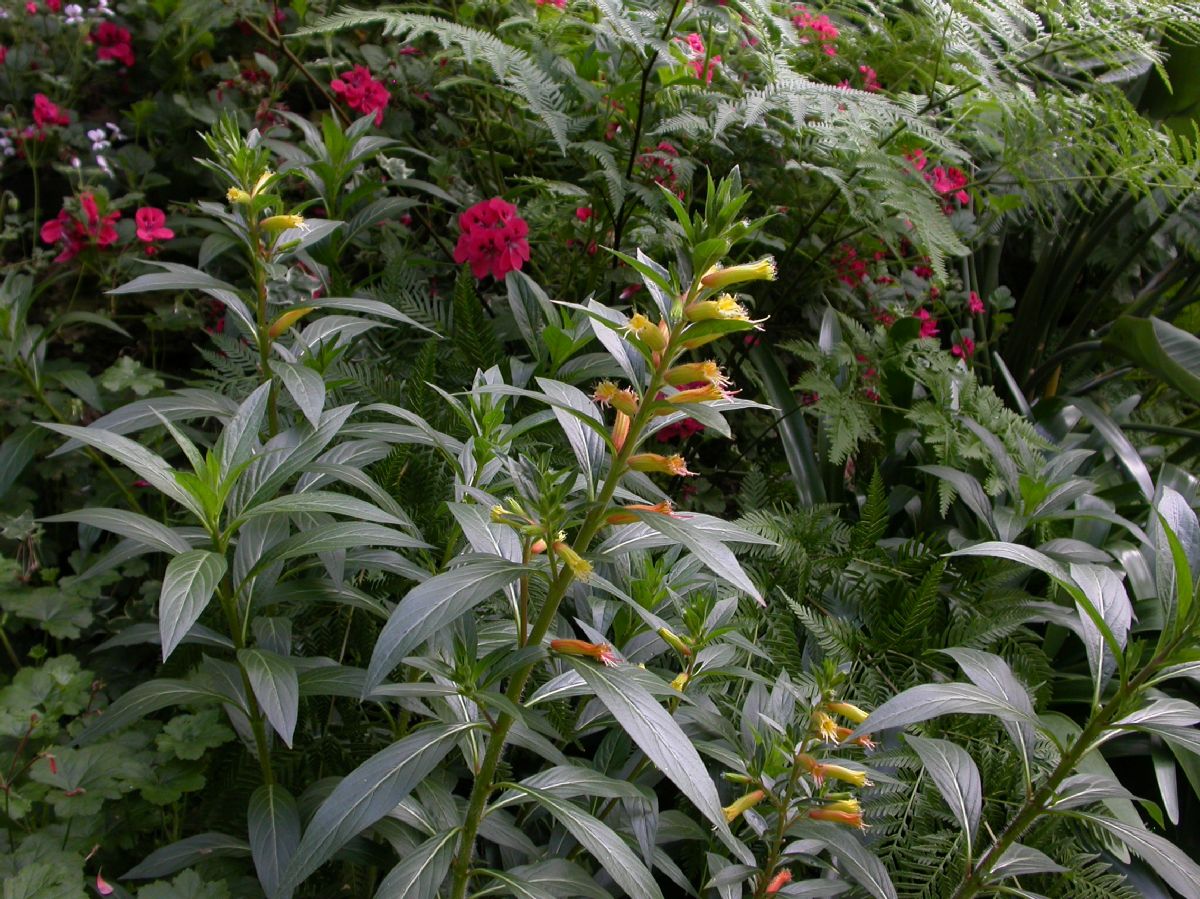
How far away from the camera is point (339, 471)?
3.10 feet

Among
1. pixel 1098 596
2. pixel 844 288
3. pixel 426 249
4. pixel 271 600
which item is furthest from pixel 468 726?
pixel 844 288

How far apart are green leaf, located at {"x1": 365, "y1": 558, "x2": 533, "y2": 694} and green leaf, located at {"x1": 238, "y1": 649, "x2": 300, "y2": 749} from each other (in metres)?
0.13

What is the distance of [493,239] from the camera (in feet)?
5.47

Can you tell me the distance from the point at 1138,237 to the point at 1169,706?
2440mm

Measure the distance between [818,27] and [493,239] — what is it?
95 cm

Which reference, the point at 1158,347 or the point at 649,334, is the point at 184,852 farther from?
the point at 1158,347

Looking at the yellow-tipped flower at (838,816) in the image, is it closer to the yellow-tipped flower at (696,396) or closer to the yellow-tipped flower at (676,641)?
the yellow-tipped flower at (676,641)

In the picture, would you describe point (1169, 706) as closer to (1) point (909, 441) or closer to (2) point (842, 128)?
(1) point (909, 441)

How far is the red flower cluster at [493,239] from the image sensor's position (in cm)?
166

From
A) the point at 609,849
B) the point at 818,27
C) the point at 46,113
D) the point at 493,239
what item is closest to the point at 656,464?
the point at 609,849

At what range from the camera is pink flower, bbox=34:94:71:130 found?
6.33 ft

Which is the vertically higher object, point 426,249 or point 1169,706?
point 1169,706

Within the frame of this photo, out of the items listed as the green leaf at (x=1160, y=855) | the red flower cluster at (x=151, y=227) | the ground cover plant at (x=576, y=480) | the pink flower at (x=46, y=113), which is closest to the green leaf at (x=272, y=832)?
the ground cover plant at (x=576, y=480)

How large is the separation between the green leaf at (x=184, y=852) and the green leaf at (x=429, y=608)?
46cm
